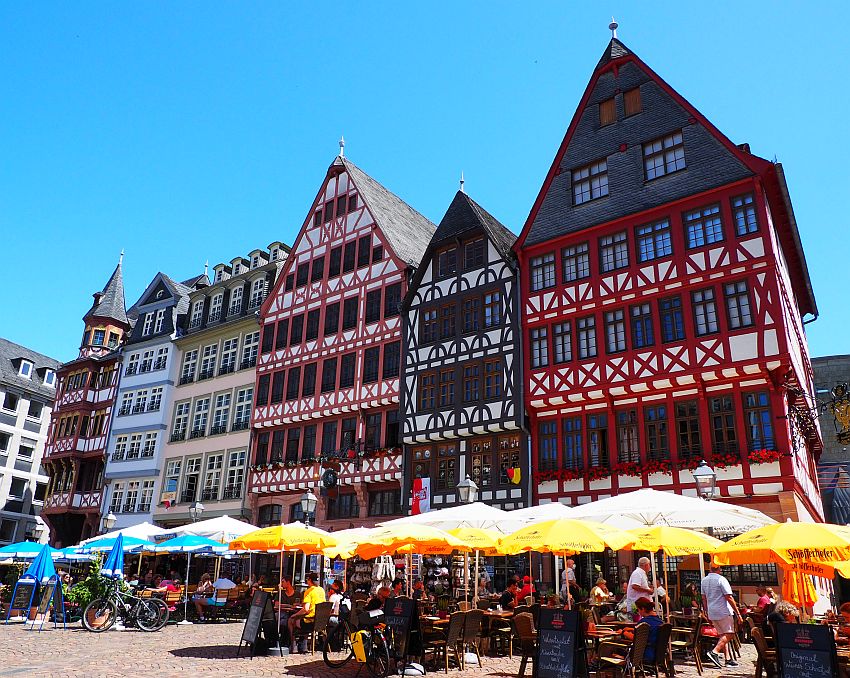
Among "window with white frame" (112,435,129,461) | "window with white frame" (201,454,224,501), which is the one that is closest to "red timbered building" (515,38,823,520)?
"window with white frame" (201,454,224,501)

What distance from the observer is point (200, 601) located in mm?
22141

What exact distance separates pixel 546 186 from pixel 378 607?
1796 cm

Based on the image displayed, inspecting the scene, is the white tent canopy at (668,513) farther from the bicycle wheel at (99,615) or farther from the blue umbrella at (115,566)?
the blue umbrella at (115,566)

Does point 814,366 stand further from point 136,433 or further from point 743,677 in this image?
point 136,433

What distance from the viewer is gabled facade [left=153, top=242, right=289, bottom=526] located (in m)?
32.9

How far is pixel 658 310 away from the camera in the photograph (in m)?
22.1

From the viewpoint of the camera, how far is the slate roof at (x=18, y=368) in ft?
167

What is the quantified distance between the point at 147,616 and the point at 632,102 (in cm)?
2211

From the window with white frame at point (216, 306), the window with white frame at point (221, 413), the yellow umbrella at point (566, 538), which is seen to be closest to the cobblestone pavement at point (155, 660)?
the yellow umbrella at point (566, 538)

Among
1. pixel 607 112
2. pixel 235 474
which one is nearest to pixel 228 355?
pixel 235 474

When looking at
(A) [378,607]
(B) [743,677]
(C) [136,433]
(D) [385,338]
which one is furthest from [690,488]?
(C) [136,433]

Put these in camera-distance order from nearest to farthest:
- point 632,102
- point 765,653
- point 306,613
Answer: point 765,653 < point 306,613 < point 632,102

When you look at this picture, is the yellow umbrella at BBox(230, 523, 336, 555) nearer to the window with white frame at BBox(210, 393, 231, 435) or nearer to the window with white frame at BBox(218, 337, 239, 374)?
the window with white frame at BBox(210, 393, 231, 435)

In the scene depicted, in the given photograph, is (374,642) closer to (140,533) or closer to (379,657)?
(379,657)
